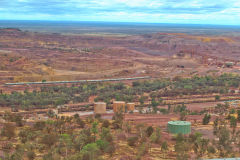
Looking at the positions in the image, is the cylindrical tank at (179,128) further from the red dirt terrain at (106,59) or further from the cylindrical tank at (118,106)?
the red dirt terrain at (106,59)

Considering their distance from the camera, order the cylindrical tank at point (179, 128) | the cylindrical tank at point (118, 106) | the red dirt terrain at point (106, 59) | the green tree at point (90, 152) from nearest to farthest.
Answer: the green tree at point (90, 152) → the cylindrical tank at point (179, 128) → the cylindrical tank at point (118, 106) → the red dirt terrain at point (106, 59)

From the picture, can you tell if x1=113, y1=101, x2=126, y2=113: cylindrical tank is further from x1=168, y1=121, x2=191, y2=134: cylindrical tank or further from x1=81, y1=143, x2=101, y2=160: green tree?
x1=81, y1=143, x2=101, y2=160: green tree

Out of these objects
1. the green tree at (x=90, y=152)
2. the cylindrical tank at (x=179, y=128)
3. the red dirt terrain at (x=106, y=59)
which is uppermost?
the green tree at (x=90, y=152)

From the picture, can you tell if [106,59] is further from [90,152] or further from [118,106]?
[90,152]

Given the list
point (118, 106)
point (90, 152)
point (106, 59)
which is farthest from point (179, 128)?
point (106, 59)

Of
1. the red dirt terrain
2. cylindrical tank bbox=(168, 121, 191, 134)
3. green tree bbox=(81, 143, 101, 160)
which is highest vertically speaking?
green tree bbox=(81, 143, 101, 160)

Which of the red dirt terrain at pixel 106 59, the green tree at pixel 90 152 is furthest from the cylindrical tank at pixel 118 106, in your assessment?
the red dirt terrain at pixel 106 59

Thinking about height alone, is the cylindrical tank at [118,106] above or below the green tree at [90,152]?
below

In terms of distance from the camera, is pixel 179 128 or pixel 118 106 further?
pixel 118 106

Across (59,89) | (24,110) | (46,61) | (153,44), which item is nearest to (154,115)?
(24,110)

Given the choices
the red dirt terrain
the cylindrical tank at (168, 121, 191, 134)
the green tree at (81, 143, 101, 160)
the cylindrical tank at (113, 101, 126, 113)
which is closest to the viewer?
the green tree at (81, 143, 101, 160)

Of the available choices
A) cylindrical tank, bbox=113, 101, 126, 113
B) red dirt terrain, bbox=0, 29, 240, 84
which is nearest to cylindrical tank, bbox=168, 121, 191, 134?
cylindrical tank, bbox=113, 101, 126, 113

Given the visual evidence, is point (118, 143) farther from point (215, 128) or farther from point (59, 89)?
point (59, 89)
